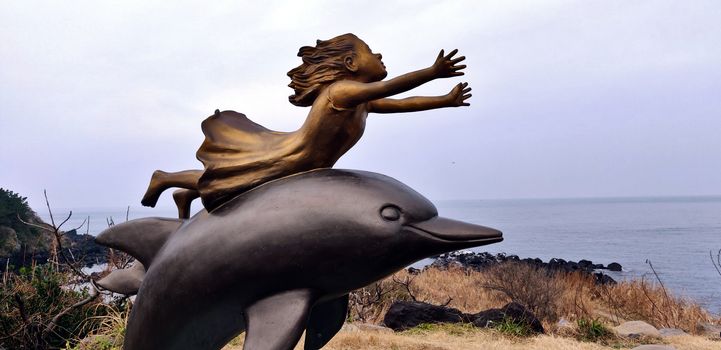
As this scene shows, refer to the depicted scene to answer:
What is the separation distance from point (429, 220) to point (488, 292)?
41.7ft

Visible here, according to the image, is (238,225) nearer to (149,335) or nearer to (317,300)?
(317,300)

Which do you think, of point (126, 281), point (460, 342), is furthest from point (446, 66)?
point (460, 342)

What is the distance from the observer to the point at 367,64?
3.05 metres

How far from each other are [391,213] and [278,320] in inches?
29.7

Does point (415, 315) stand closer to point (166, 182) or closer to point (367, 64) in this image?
point (166, 182)

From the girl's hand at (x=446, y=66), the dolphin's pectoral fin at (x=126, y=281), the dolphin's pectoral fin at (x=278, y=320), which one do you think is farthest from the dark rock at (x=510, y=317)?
the girl's hand at (x=446, y=66)

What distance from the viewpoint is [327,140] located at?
2.96m

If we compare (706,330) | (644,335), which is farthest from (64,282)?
(706,330)

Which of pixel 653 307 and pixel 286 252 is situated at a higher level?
pixel 286 252

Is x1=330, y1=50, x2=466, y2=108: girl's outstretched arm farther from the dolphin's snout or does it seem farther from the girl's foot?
the girl's foot

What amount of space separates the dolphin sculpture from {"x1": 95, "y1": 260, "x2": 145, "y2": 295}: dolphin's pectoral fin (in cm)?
40

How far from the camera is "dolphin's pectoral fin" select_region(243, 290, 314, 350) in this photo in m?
2.60

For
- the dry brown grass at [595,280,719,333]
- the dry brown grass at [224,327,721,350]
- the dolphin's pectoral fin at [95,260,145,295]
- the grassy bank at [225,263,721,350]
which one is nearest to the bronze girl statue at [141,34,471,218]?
the dolphin's pectoral fin at [95,260,145,295]

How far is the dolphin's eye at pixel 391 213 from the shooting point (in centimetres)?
275
